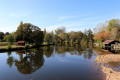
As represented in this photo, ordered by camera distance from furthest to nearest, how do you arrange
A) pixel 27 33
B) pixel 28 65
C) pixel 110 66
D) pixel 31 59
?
pixel 27 33 < pixel 31 59 < pixel 28 65 < pixel 110 66

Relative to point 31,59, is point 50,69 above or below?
below

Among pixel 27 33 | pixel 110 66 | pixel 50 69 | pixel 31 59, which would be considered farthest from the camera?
pixel 27 33

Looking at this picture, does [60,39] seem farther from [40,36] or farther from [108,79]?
[108,79]

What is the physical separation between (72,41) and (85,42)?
19.1 meters

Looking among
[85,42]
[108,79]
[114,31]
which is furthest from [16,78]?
[85,42]

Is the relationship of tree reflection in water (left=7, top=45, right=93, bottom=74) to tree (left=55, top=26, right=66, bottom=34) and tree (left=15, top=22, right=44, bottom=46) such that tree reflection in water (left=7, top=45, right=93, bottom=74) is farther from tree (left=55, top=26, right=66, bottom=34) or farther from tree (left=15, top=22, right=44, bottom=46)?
tree (left=55, top=26, right=66, bottom=34)

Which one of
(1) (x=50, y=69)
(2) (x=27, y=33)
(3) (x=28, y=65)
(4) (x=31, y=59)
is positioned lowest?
(1) (x=50, y=69)

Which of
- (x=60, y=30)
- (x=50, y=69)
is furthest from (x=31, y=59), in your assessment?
(x=60, y=30)

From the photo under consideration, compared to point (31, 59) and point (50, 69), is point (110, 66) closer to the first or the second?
point (50, 69)

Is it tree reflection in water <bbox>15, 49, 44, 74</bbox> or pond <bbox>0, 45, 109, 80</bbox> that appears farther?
tree reflection in water <bbox>15, 49, 44, 74</bbox>

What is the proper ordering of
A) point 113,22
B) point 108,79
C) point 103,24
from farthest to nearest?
point 103,24
point 113,22
point 108,79

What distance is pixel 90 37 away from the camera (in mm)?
71250

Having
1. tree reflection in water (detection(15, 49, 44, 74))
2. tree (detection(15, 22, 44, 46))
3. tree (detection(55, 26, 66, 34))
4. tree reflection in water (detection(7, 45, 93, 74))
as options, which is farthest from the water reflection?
tree (detection(55, 26, 66, 34))

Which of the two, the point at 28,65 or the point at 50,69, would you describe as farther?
the point at 28,65
